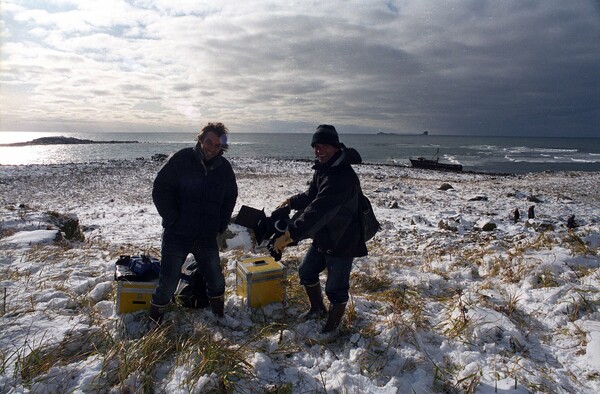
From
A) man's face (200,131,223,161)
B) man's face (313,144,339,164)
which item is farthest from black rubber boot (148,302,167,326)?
man's face (313,144,339,164)

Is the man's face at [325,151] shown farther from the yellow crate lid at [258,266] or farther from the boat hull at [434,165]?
the boat hull at [434,165]

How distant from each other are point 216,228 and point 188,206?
428 millimetres

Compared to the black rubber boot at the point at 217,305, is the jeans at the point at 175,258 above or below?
above

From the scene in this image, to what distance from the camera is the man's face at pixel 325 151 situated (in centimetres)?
351

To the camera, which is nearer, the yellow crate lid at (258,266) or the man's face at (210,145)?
the man's face at (210,145)

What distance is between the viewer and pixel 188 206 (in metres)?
3.78

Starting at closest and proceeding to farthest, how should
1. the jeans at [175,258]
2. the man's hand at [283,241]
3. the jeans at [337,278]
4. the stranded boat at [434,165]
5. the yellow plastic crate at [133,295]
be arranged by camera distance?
the man's hand at [283,241]
the jeans at [337,278]
the jeans at [175,258]
the yellow plastic crate at [133,295]
the stranded boat at [434,165]

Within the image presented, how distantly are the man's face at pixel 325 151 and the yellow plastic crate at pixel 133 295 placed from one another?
260cm

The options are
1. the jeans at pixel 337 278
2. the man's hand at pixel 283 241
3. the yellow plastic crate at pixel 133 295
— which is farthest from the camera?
the yellow plastic crate at pixel 133 295

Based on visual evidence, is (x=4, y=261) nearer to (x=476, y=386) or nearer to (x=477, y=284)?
(x=476, y=386)

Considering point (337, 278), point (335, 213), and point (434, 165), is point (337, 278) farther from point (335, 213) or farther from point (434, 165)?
point (434, 165)

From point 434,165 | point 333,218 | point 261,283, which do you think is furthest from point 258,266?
point 434,165

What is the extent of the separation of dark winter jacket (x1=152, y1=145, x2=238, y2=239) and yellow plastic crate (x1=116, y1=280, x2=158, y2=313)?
0.90 m

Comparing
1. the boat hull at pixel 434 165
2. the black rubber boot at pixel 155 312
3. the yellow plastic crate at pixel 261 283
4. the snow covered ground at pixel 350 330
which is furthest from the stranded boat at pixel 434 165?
the black rubber boot at pixel 155 312
